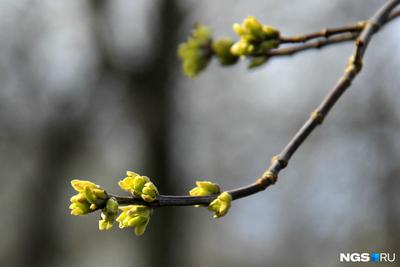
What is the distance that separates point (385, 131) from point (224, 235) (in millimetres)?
6331

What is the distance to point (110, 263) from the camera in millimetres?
13062

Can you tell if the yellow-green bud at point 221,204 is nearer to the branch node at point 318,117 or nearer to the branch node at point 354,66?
the branch node at point 318,117

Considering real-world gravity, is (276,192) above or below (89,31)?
below

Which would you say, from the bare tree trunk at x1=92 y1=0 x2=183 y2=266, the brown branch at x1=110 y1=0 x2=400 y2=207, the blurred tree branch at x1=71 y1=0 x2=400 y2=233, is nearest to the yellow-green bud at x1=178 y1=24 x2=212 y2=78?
the blurred tree branch at x1=71 y1=0 x2=400 y2=233

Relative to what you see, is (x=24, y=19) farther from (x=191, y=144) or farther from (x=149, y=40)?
(x=191, y=144)

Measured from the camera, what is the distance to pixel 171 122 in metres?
7.98

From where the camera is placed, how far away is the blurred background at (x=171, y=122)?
6.99 m

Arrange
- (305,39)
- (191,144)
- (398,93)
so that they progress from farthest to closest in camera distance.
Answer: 1. (191,144)
2. (398,93)
3. (305,39)

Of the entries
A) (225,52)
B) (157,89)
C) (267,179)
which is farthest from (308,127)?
(157,89)

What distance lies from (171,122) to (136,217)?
22.5 feet

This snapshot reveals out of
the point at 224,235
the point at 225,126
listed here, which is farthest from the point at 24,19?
the point at 224,235

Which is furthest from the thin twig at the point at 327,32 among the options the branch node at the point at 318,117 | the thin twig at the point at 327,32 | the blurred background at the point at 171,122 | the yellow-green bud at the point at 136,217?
the blurred background at the point at 171,122

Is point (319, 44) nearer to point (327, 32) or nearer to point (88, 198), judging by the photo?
point (327, 32)

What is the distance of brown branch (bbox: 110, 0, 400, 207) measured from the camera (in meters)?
1.08
